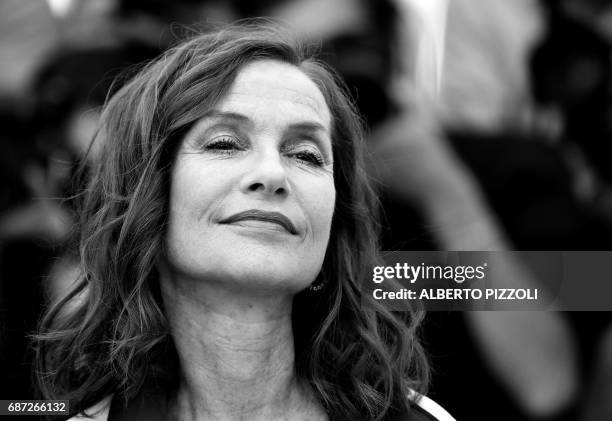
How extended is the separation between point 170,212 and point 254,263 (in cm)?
22

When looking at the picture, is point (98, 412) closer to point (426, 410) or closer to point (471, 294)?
point (426, 410)

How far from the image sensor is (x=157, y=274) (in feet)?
4.87

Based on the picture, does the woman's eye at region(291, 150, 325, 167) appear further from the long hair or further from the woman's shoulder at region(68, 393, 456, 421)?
the woman's shoulder at region(68, 393, 456, 421)

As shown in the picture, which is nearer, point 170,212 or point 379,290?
point 170,212

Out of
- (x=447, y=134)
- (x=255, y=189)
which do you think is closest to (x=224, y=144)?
(x=255, y=189)

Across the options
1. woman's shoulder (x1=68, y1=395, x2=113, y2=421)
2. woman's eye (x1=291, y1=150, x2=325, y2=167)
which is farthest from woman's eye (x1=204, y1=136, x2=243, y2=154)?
woman's shoulder (x1=68, y1=395, x2=113, y2=421)

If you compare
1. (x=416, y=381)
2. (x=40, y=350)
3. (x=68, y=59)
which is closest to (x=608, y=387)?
(x=416, y=381)

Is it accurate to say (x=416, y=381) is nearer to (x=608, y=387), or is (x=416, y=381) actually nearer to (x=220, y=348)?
(x=220, y=348)

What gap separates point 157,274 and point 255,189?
1.09ft

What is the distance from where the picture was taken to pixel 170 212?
1372 mm

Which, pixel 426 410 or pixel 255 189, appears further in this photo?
pixel 426 410

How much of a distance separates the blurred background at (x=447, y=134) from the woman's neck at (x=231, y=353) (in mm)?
591

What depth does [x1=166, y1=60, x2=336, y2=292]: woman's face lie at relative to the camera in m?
1.27

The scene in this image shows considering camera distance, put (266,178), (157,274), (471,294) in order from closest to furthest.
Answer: (266,178) → (157,274) → (471,294)
